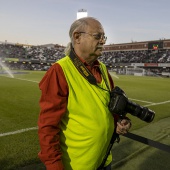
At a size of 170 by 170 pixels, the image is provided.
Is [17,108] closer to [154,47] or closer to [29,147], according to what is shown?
[29,147]

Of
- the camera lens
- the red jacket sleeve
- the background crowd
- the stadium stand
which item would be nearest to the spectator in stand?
the red jacket sleeve

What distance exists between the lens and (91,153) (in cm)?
166

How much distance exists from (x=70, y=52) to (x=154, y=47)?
2569 inches

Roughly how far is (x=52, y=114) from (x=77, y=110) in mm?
188

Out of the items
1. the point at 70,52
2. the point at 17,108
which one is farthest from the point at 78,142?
the point at 17,108

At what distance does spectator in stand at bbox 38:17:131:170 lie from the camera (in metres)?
1.50

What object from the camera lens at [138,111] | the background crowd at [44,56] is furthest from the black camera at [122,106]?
the background crowd at [44,56]

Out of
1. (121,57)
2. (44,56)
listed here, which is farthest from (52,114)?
(44,56)

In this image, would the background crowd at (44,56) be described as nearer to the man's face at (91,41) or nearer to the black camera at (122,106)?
the black camera at (122,106)

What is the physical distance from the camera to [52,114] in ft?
4.94

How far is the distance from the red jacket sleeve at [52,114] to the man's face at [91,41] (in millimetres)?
354

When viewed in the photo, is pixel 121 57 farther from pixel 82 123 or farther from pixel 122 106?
pixel 82 123

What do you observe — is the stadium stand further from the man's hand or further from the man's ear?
the man's ear

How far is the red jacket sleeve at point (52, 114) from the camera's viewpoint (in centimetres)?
147
